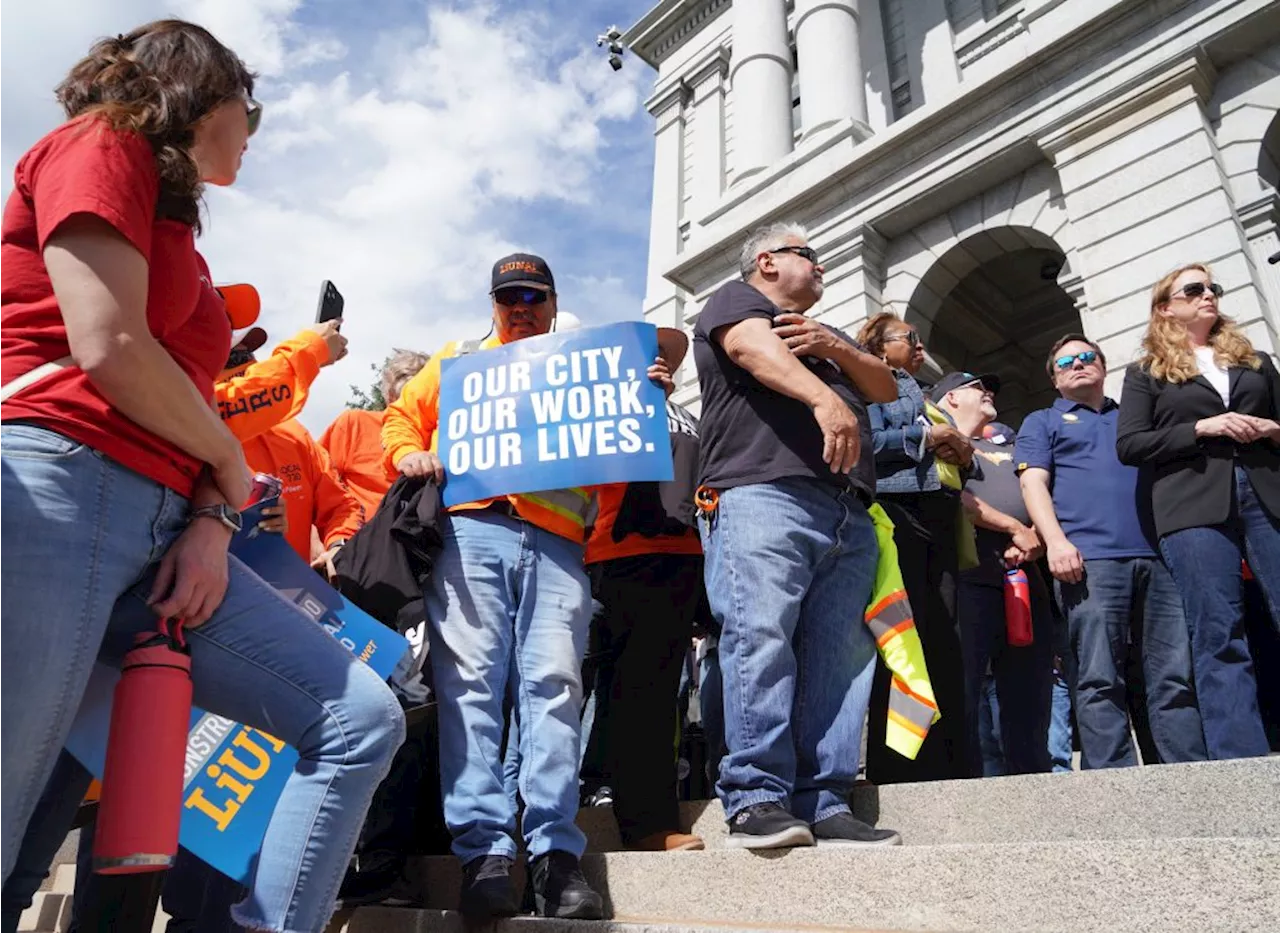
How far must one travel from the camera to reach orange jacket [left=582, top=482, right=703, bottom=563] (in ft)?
11.3

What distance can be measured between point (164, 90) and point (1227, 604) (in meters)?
3.70

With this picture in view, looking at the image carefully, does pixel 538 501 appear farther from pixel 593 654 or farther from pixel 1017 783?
pixel 1017 783

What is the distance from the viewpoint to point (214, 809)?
7.75 ft

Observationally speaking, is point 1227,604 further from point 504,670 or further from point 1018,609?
point 504,670

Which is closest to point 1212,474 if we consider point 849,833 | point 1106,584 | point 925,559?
point 1106,584

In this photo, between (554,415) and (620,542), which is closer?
(554,415)

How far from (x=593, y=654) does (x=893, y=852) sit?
6.35 feet

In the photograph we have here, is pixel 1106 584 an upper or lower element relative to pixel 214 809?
upper

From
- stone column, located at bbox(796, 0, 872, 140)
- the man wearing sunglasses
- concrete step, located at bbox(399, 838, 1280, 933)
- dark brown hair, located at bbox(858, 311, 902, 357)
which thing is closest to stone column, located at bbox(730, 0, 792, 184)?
stone column, located at bbox(796, 0, 872, 140)

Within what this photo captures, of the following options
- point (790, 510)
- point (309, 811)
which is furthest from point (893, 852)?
point (309, 811)

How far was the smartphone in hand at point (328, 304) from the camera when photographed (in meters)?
3.87

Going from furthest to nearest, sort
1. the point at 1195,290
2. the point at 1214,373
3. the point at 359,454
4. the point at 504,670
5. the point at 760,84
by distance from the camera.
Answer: the point at 760,84 < the point at 359,454 < the point at 1195,290 < the point at 1214,373 < the point at 504,670

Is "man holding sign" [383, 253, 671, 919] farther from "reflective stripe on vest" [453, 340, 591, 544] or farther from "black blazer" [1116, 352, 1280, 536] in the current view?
"black blazer" [1116, 352, 1280, 536]

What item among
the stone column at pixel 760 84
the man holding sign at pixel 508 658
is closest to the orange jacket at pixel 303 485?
the man holding sign at pixel 508 658
